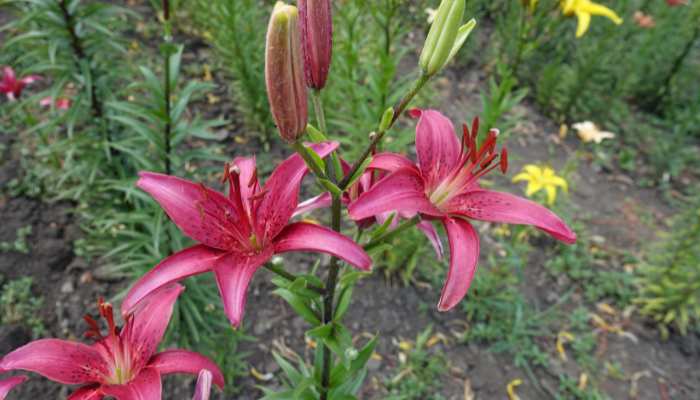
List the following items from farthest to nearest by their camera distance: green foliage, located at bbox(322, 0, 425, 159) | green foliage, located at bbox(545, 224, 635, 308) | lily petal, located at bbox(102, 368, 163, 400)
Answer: green foliage, located at bbox(545, 224, 635, 308), green foliage, located at bbox(322, 0, 425, 159), lily petal, located at bbox(102, 368, 163, 400)

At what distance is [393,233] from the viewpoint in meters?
0.96

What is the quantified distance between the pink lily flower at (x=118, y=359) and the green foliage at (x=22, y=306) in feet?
4.47

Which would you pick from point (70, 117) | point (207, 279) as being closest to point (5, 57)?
point (70, 117)

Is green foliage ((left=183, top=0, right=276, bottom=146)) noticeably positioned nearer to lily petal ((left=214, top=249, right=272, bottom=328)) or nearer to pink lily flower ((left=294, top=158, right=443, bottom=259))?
pink lily flower ((left=294, top=158, right=443, bottom=259))

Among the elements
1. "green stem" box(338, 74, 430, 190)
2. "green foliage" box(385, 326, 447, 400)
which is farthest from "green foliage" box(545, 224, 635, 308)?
"green stem" box(338, 74, 430, 190)

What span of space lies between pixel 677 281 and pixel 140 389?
265cm

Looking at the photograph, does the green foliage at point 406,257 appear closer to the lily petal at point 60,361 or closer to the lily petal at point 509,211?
the lily petal at point 509,211

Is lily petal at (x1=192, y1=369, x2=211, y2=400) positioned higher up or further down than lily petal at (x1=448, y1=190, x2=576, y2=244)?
further down

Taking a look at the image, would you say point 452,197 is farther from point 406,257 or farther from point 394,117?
point 406,257

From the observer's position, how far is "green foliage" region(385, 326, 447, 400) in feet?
7.26

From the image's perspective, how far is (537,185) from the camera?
8.05 ft

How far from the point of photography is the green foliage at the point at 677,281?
8.06 ft

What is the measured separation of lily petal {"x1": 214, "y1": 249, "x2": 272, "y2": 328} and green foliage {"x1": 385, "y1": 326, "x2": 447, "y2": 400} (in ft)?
5.01

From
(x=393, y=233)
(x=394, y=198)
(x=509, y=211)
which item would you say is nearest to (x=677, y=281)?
(x=509, y=211)
